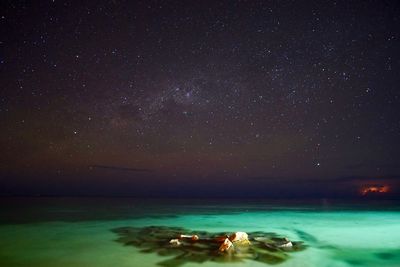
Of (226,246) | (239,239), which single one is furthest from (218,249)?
(239,239)

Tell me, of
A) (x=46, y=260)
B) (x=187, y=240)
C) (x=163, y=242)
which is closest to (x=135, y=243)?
(x=163, y=242)

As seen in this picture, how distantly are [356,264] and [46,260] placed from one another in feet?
31.6

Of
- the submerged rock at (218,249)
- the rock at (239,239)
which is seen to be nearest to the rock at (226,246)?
the submerged rock at (218,249)

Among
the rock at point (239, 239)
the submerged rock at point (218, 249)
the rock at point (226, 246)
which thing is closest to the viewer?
the submerged rock at point (218, 249)

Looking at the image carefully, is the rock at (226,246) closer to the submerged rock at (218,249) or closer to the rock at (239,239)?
the submerged rock at (218,249)

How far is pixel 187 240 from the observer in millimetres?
12023

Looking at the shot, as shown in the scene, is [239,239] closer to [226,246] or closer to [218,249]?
[226,246]

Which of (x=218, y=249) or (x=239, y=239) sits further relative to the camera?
(x=239, y=239)

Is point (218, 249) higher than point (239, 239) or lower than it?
lower

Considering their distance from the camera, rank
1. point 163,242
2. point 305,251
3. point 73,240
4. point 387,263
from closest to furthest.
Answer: point 387,263 < point 305,251 < point 163,242 < point 73,240

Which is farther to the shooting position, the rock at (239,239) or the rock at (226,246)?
the rock at (239,239)

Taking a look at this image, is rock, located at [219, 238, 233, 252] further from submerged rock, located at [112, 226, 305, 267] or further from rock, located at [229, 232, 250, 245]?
rock, located at [229, 232, 250, 245]

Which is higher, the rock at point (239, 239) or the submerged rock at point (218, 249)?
the rock at point (239, 239)

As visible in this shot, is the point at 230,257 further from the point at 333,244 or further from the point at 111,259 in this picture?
the point at 333,244
